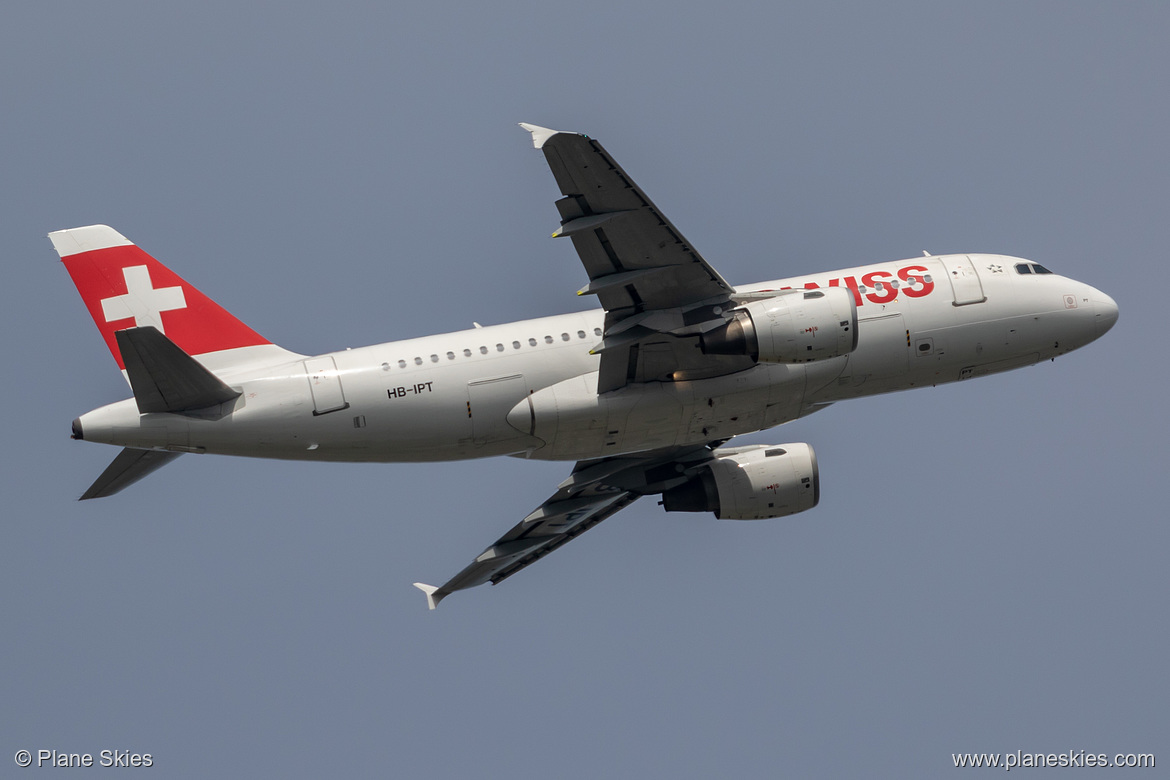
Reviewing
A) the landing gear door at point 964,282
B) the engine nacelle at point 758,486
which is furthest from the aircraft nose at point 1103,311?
the engine nacelle at point 758,486

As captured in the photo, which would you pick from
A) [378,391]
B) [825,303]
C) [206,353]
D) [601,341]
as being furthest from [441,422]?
[825,303]

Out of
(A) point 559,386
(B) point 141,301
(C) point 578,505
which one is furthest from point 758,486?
(B) point 141,301

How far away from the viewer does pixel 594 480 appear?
41281mm

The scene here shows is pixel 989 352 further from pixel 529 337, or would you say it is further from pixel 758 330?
pixel 529 337

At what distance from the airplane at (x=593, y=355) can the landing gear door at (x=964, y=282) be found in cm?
5

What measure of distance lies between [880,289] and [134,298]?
2038 cm

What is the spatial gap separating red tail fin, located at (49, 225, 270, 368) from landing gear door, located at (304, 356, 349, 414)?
8.04 feet

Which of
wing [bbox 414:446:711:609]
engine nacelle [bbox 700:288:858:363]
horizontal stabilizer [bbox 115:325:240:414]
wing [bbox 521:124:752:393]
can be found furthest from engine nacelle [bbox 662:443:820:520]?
horizontal stabilizer [bbox 115:325:240:414]

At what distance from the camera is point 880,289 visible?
1414 inches

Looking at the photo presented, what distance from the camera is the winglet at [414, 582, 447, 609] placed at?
41656 mm

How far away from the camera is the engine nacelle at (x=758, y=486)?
40.1 meters

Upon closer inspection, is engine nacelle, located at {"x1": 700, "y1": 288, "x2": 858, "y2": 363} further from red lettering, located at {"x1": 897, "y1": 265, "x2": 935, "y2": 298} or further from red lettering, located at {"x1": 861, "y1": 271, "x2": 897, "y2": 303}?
red lettering, located at {"x1": 897, "y1": 265, "x2": 935, "y2": 298}

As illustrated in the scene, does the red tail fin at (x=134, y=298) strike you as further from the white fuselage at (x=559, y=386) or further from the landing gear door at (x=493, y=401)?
the landing gear door at (x=493, y=401)

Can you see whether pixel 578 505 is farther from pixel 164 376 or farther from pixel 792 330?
pixel 164 376
